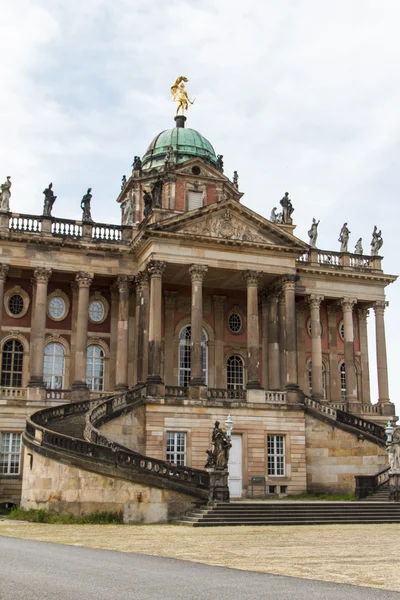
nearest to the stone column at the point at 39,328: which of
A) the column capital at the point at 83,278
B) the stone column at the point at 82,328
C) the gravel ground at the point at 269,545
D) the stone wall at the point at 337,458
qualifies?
the column capital at the point at 83,278

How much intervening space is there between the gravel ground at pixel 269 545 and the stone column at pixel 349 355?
1961 centimetres

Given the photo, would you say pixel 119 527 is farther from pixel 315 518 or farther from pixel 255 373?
pixel 255 373

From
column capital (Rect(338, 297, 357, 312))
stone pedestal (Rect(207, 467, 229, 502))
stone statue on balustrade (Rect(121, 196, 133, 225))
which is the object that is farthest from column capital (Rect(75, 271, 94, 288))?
stone pedestal (Rect(207, 467, 229, 502))

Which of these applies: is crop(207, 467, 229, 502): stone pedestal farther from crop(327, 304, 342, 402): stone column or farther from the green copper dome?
the green copper dome

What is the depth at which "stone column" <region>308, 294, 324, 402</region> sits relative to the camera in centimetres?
4409

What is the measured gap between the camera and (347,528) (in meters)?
24.2

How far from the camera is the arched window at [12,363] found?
4084 cm

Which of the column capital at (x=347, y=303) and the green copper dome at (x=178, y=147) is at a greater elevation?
the green copper dome at (x=178, y=147)

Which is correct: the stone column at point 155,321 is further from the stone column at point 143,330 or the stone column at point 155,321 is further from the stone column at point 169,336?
the stone column at point 169,336

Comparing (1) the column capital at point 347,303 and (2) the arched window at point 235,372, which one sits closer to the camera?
(2) the arched window at point 235,372

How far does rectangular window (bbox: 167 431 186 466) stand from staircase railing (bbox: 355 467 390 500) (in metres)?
8.22

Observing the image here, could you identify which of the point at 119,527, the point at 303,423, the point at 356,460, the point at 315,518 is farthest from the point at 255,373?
the point at 119,527

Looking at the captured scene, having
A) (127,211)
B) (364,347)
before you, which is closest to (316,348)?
(364,347)

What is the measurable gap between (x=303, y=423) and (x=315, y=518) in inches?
492
